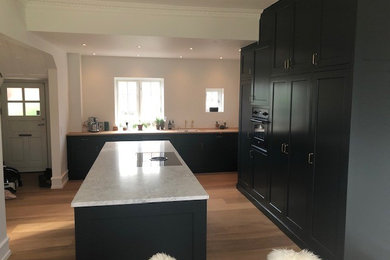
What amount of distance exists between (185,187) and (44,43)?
356 centimetres

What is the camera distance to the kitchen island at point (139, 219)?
199 cm

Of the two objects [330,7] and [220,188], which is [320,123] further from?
[220,188]

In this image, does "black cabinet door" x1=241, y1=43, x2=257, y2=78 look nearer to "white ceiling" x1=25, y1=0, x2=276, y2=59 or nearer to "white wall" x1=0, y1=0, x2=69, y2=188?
"white ceiling" x1=25, y1=0, x2=276, y2=59

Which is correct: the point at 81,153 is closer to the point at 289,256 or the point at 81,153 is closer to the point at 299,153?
the point at 299,153

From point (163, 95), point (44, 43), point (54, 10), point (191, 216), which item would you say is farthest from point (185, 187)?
point (163, 95)

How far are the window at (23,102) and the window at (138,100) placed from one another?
1609 mm

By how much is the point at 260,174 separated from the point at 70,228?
2.59 m

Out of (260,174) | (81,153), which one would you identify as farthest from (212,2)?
(81,153)

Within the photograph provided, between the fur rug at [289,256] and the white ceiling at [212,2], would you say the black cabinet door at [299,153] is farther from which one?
the fur rug at [289,256]

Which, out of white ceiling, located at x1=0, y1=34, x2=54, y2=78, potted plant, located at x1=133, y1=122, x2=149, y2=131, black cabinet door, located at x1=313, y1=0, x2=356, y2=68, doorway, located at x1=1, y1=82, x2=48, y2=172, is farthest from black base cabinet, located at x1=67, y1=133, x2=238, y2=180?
black cabinet door, located at x1=313, y1=0, x2=356, y2=68

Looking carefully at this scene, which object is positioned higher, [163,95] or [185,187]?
[163,95]

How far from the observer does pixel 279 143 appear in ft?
12.0

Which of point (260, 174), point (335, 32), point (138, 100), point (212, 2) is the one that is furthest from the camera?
Result: point (138, 100)

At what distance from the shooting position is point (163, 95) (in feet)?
21.9
